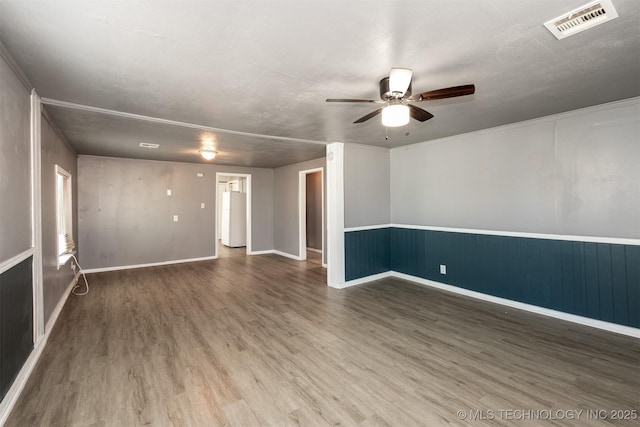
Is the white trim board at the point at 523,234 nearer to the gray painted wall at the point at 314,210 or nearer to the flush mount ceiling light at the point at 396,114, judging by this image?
the flush mount ceiling light at the point at 396,114

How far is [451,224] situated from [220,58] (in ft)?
13.3

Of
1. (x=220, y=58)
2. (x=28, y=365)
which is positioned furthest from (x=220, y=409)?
(x=220, y=58)

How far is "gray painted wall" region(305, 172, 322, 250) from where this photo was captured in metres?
8.11

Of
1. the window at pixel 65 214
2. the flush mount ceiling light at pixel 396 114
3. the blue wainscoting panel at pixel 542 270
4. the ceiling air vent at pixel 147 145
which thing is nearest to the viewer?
the flush mount ceiling light at pixel 396 114

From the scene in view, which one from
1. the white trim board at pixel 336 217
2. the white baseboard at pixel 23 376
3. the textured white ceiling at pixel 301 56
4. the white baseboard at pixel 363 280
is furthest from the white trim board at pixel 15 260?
the white baseboard at pixel 363 280

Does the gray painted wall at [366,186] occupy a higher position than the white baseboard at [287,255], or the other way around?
the gray painted wall at [366,186]

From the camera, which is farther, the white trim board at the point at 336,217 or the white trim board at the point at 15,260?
the white trim board at the point at 336,217

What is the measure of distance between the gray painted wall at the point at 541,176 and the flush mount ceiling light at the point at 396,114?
2.43 metres

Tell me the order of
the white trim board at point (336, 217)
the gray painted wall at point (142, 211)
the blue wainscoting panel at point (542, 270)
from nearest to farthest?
the blue wainscoting panel at point (542, 270) < the white trim board at point (336, 217) < the gray painted wall at point (142, 211)

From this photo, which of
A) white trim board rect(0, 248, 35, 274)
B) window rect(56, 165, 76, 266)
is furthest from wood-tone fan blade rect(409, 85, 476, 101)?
window rect(56, 165, 76, 266)

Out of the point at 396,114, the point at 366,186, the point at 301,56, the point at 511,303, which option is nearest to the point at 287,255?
the point at 366,186

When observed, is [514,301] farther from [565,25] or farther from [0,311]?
[0,311]

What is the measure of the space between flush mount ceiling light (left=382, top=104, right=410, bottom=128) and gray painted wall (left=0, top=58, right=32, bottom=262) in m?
2.70

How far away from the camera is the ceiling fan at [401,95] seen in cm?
209
